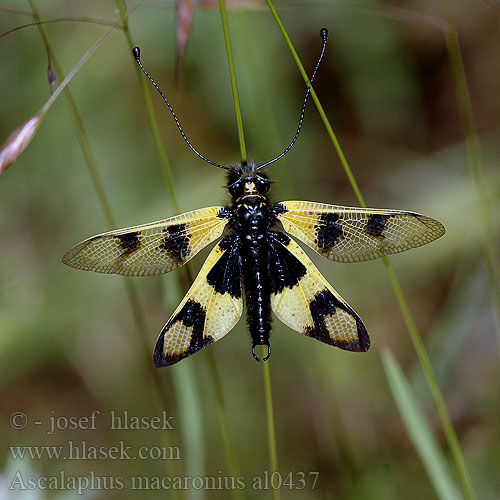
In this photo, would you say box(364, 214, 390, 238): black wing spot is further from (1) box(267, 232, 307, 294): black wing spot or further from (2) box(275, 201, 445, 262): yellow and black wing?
(1) box(267, 232, 307, 294): black wing spot

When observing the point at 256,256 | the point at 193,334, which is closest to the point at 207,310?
the point at 193,334

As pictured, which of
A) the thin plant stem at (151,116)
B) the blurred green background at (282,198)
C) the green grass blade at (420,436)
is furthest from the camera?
the blurred green background at (282,198)

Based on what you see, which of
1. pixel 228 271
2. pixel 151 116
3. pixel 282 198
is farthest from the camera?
pixel 282 198

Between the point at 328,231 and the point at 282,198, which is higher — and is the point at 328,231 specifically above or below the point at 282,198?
below

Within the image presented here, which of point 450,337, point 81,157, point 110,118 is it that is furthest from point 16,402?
point 450,337

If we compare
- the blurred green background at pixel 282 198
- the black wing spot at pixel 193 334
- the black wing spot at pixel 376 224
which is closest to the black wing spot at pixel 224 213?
the black wing spot at pixel 193 334

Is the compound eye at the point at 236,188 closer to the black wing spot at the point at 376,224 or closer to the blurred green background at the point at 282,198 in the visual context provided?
the black wing spot at the point at 376,224

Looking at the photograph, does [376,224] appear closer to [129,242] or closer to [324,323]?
[324,323]
